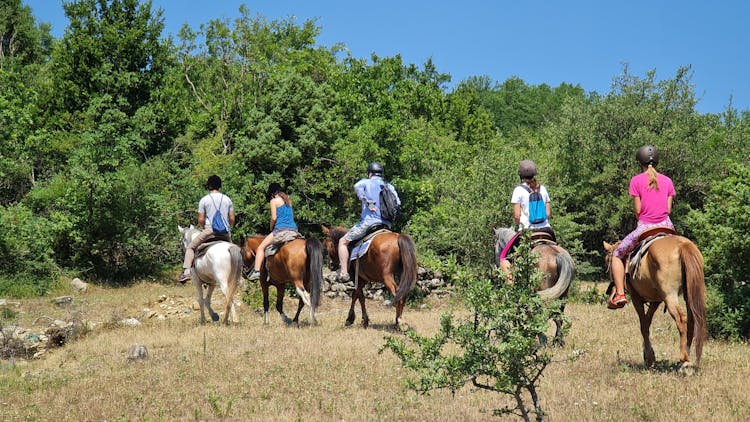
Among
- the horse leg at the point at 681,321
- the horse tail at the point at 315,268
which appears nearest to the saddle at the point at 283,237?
the horse tail at the point at 315,268

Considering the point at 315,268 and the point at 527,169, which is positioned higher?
the point at 527,169

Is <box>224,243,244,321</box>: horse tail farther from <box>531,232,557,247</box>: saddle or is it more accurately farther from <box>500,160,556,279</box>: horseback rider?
<box>531,232,557,247</box>: saddle

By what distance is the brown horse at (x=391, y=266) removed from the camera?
12170 millimetres

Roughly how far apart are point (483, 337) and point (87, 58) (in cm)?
2610

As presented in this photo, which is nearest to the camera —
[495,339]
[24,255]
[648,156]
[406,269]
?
[495,339]

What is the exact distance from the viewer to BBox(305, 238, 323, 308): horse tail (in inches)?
509

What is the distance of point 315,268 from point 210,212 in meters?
2.50

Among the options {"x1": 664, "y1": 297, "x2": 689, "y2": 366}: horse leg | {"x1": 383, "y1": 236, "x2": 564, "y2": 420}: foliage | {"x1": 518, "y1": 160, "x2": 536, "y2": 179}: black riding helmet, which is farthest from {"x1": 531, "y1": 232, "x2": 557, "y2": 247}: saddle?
{"x1": 383, "y1": 236, "x2": 564, "y2": 420}: foliage

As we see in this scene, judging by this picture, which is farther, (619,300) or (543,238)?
(543,238)

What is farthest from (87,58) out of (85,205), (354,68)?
(354,68)

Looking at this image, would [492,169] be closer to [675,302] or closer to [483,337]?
[675,302]

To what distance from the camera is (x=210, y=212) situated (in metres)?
13.7

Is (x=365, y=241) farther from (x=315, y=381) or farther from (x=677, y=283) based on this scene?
(x=677, y=283)

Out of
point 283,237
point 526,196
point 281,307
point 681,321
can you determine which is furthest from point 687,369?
point 281,307
